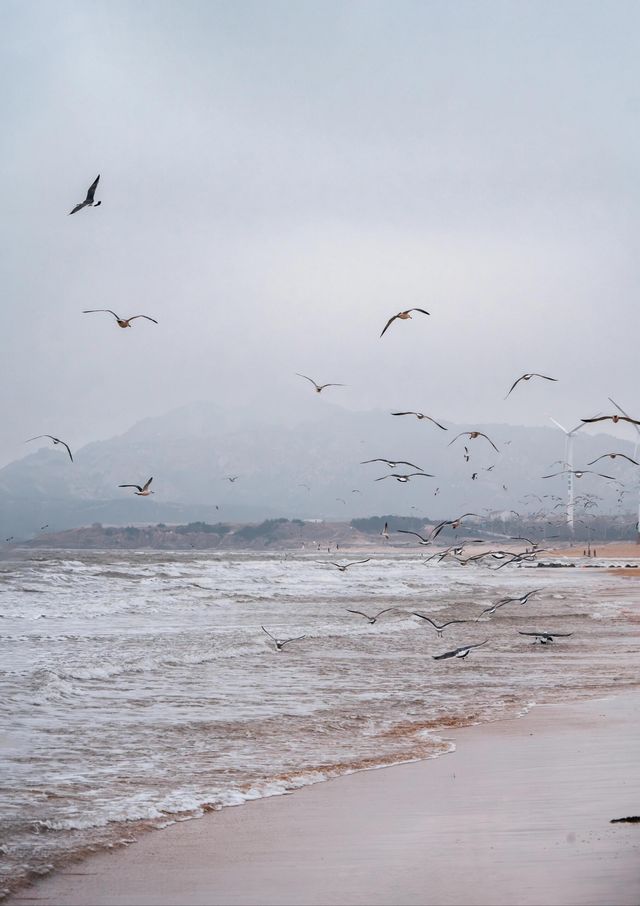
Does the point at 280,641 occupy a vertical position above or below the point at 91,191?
below

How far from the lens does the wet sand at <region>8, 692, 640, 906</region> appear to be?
632 centimetres

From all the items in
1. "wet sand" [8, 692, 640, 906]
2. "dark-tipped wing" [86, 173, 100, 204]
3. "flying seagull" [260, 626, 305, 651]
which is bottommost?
"flying seagull" [260, 626, 305, 651]

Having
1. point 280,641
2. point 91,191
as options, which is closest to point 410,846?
point 91,191

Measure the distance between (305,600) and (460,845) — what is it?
31.0 meters

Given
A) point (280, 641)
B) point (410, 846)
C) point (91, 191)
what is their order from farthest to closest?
point (280, 641) < point (91, 191) < point (410, 846)

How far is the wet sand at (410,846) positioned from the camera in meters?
6.32

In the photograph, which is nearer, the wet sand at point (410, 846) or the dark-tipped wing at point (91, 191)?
the wet sand at point (410, 846)

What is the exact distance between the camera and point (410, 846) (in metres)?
7.31

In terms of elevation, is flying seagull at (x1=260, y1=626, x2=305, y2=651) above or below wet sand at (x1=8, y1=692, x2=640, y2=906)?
below

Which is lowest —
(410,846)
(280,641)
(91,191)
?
(280,641)

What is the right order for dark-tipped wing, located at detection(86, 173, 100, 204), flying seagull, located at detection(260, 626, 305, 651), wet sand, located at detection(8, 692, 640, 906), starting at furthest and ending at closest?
1. flying seagull, located at detection(260, 626, 305, 651)
2. dark-tipped wing, located at detection(86, 173, 100, 204)
3. wet sand, located at detection(8, 692, 640, 906)

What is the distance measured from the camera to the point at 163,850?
24.2 feet

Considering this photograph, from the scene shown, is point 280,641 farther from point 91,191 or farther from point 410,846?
point 410,846

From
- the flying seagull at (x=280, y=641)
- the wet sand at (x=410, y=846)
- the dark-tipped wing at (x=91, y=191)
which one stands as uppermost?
the dark-tipped wing at (x=91, y=191)
